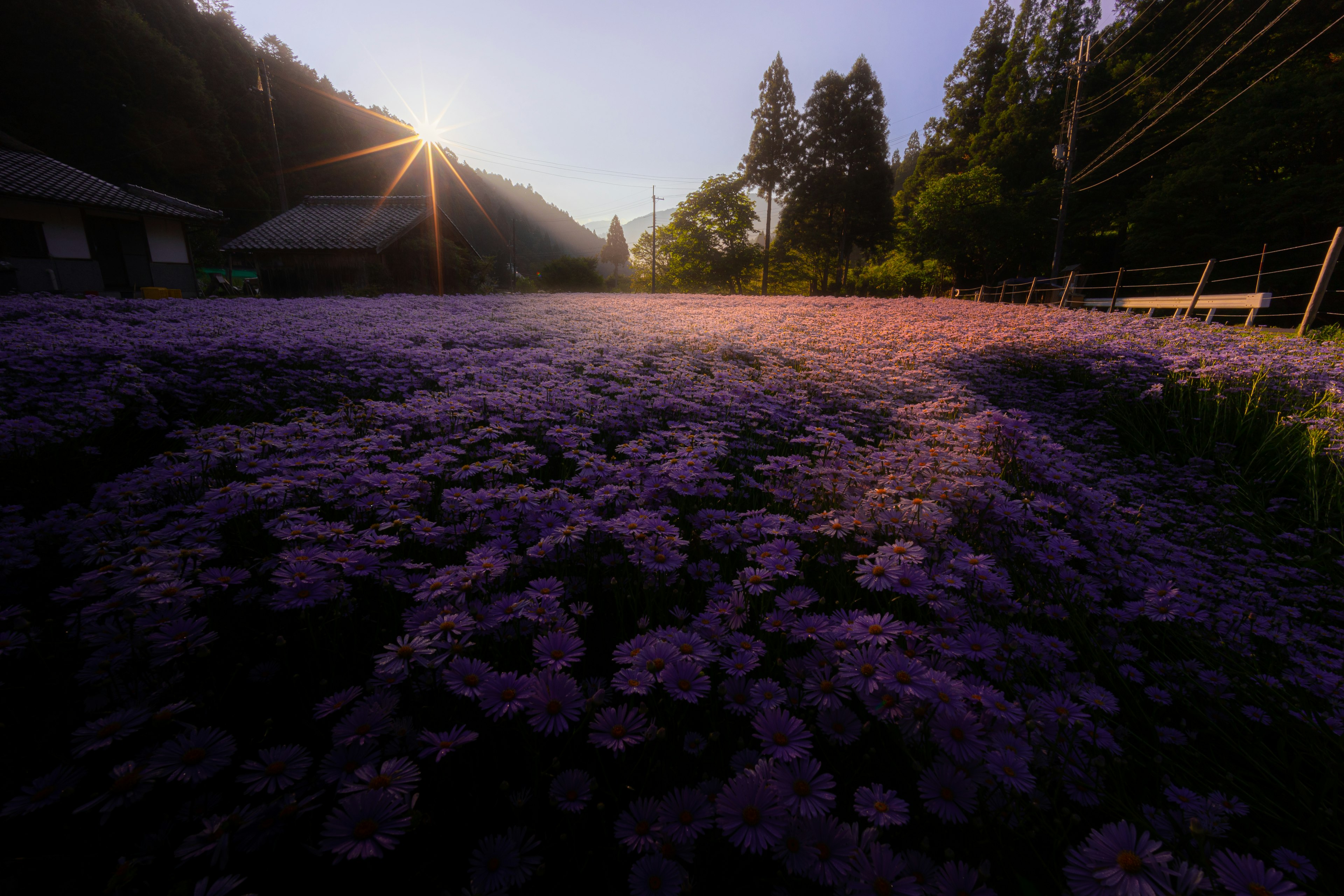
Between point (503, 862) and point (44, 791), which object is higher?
point (44, 791)

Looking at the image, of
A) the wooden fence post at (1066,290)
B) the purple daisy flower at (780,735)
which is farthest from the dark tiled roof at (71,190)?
the wooden fence post at (1066,290)

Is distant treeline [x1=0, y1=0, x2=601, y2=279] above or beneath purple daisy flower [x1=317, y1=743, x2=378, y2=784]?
above

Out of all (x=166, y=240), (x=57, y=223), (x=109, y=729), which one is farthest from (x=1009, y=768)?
(x=166, y=240)

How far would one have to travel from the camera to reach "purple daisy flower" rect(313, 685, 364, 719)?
50.8 inches

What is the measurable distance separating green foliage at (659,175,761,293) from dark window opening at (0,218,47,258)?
3915 centimetres

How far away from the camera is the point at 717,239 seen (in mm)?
45906

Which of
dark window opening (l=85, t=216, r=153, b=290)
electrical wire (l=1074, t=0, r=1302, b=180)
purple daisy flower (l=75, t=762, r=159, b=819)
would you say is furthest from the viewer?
electrical wire (l=1074, t=0, r=1302, b=180)

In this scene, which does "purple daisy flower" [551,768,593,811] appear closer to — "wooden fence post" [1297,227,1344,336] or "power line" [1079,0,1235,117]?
"wooden fence post" [1297,227,1344,336]

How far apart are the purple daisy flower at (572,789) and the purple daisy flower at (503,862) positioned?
0.31 feet

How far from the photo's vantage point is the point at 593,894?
1142 mm

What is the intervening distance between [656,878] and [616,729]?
31 cm

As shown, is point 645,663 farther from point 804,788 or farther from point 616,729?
point 804,788

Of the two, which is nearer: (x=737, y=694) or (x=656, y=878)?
(x=656, y=878)

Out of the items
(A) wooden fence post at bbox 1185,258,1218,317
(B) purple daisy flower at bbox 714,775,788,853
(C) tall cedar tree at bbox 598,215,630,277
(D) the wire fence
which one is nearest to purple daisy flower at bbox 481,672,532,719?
(B) purple daisy flower at bbox 714,775,788,853
